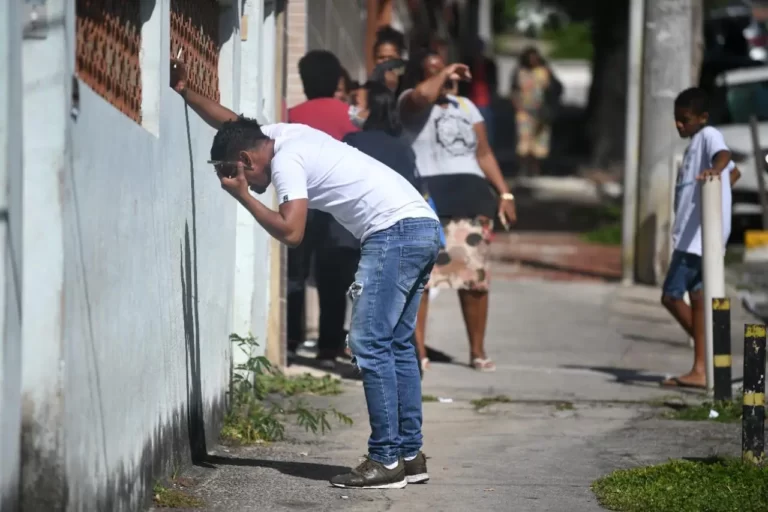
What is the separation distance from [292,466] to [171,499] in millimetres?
1034

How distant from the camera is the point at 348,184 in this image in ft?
18.6

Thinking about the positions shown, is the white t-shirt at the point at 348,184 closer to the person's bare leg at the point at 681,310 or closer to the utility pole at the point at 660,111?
the person's bare leg at the point at 681,310

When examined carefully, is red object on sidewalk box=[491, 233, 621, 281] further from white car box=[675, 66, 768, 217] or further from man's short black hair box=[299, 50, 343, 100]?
man's short black hair box=[299, 50, 343, 100]

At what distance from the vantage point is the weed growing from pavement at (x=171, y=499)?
540cm

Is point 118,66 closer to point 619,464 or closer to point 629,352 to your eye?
point 619,464

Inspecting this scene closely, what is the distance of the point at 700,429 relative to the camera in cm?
738

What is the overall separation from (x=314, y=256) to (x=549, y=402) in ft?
5.84

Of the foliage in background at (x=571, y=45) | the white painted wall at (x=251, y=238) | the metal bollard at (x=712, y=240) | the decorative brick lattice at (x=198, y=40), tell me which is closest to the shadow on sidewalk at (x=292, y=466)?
the white painted wall at (x=251, y=238)

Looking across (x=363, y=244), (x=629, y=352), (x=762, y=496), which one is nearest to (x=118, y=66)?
(x=363, y=244)

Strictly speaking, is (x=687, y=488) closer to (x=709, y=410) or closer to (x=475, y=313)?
(x=709, y=410)

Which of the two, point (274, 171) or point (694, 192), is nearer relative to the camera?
point (274, 171)

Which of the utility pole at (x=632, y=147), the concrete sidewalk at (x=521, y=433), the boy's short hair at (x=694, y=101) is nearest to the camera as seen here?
the concrete sidewalk at (x=521, y=433)

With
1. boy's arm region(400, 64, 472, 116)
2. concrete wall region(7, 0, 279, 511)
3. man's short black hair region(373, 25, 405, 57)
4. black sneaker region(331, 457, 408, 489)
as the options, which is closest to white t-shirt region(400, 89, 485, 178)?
boy's arm region(400, 64, 472, 116)

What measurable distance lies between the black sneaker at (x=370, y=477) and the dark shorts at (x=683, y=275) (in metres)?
3.30
